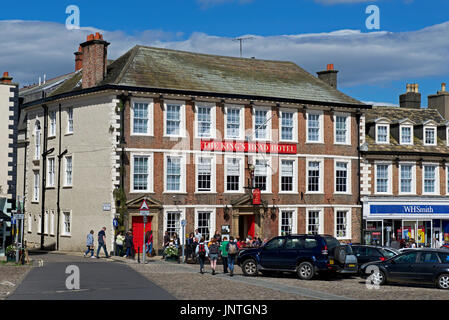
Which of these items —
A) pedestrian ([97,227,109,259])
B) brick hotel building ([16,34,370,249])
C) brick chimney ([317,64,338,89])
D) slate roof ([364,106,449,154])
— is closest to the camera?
pedestrian ([97,227,109,259])

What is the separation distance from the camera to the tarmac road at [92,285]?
69.7 feet

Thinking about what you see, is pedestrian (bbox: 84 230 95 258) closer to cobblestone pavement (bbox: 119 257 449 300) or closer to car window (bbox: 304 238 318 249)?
cobblestone pavement (bbox: 119 257 449 300)

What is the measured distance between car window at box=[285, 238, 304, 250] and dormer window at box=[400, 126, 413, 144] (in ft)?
79.2

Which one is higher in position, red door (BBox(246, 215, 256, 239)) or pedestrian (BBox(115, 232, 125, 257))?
red door (BBox(246, 215, 256, 239))

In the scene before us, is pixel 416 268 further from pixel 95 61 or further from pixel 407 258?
pixel 95 61

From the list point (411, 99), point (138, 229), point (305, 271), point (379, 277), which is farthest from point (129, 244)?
point (411, 99)

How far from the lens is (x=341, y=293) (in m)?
23.6

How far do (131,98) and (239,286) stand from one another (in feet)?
60.7

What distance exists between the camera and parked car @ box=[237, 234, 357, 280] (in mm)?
28188

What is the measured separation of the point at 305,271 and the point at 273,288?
4.13 m

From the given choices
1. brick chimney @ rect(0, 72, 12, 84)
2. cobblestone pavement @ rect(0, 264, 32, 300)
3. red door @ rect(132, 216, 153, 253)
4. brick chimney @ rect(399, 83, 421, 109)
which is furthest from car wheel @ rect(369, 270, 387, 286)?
brick chimney @ rect(399, 83, 421, 109)
